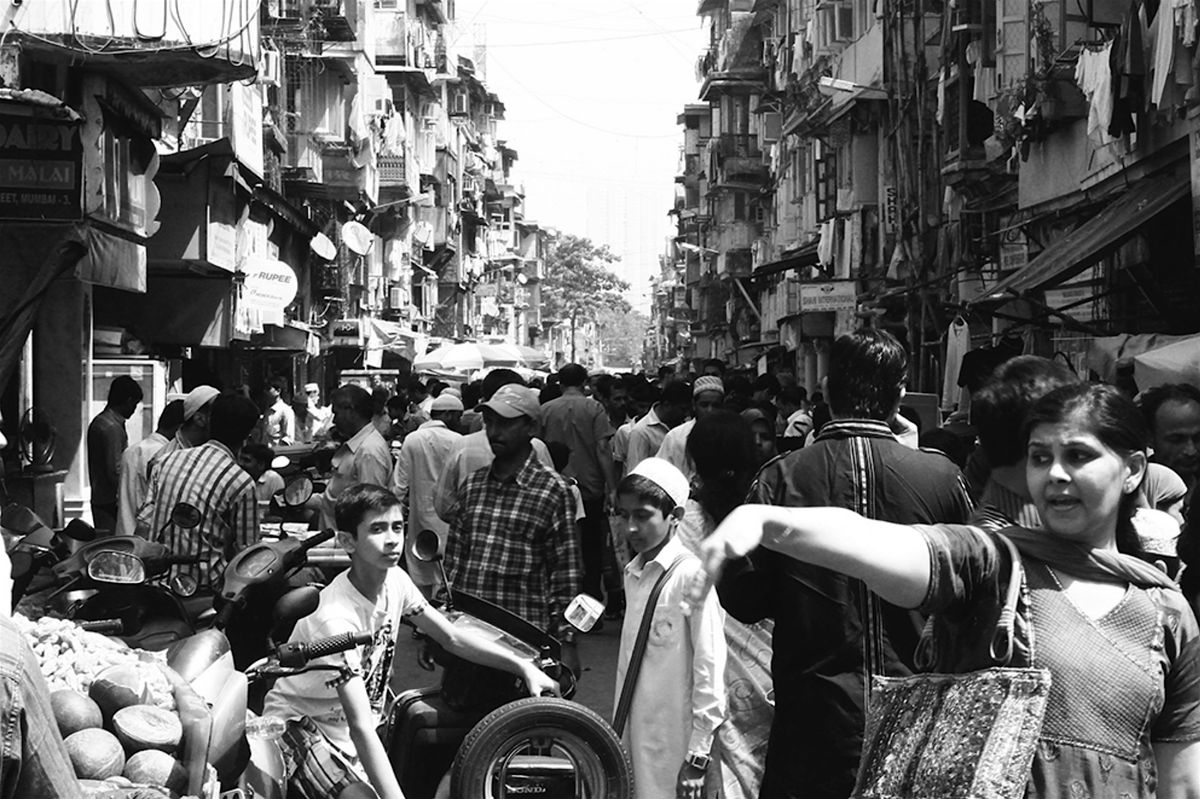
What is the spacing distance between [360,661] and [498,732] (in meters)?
0.49

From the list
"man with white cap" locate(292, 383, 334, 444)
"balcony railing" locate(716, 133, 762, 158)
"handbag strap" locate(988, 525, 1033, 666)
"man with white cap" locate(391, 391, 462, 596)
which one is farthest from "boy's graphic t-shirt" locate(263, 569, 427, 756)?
"balcony railing" locate(716, 133, 762, 158)

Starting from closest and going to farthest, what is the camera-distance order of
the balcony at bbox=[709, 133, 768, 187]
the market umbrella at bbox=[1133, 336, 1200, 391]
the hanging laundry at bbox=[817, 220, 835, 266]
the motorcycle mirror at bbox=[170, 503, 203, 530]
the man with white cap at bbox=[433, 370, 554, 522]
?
1. the motorcycle mirror at bbox=[170, 503, 203, 530]
2. the man with white cap at bbox=[433, 370, 554, 522]
3. the market umbrella at bbox=[1133, 336, 1200, 391]
4. the hanging laundry at bbox=[817, 220, 835, 266]
5. the balcony at bbox=[709, 133, 768, 187]

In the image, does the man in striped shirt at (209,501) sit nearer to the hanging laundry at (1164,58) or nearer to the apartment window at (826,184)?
the hanging laundry at (1164,58)

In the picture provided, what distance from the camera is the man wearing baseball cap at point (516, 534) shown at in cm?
739

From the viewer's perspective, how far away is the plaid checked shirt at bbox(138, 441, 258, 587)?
6988mm

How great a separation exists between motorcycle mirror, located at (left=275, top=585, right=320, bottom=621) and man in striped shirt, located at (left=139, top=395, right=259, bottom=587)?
985 millimetres

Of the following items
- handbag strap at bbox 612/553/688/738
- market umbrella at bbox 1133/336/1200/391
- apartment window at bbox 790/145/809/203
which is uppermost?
apartment window at bbox 790/145/809/203

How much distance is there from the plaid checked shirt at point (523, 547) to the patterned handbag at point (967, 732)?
14.4ft

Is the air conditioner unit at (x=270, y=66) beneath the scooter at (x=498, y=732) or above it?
above

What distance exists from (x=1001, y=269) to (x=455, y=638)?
17.5m

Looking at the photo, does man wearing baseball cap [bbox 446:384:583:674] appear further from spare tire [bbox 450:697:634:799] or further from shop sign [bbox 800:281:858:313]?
shop sign [bbox 800:281:858:313]

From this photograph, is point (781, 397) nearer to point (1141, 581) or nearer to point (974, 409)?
point (974, 409)

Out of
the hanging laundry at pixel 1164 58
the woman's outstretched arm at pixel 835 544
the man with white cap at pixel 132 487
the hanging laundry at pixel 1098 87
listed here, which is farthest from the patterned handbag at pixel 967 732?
the hanging laundry at pixel 1098 87

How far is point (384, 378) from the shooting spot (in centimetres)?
4488
